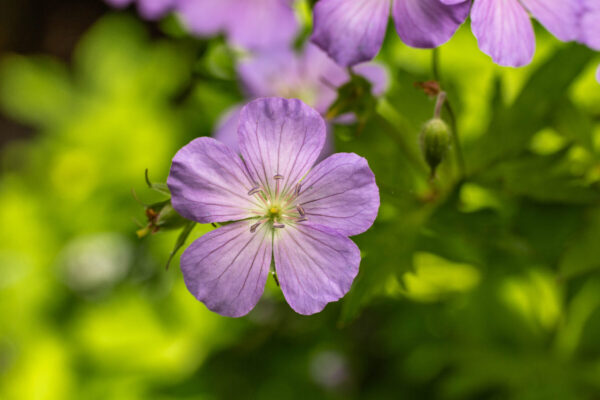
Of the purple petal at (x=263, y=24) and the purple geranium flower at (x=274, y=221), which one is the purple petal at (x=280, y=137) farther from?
the purple petal at (x=263, y=24)

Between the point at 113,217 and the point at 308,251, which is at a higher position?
the point at 308,251

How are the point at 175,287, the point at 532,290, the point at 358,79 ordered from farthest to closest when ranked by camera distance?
the point at 175,287 < the point at 532,290 < the point at 358,79

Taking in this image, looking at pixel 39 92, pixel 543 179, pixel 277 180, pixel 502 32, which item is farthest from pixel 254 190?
pixel 39 92

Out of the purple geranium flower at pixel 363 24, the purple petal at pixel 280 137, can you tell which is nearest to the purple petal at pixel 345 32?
the purple geranium flower at pixel 363 24

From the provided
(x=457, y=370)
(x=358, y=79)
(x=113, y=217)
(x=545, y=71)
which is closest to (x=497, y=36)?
(x=358, y=79)

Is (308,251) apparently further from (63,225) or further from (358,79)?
(63,225)

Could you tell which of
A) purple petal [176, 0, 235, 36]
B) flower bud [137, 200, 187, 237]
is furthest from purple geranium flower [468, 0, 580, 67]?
purple petal [176, 0, 235, 36]
